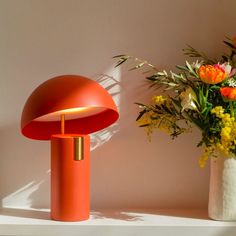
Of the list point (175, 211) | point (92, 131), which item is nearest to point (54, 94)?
point (92, 131)

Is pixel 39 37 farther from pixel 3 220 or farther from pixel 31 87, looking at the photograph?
pixel 3 220

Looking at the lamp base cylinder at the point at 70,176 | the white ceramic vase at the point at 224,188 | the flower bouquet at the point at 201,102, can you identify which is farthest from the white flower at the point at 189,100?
the lamp base cylinder at the point at 70,176

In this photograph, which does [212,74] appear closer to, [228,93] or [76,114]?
[228,93]

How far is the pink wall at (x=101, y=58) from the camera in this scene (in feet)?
5.01

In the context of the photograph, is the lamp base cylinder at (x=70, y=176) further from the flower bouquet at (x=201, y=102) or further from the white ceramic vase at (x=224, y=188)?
the white ceramic vase at (x=224, y=188)

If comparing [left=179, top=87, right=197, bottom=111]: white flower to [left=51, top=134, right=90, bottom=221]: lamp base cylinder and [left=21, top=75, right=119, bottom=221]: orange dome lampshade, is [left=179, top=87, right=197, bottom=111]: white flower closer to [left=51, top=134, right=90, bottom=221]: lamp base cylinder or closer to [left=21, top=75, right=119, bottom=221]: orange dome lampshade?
[left=21, top=75, right=119, bottom=221]: orange dome lampshade

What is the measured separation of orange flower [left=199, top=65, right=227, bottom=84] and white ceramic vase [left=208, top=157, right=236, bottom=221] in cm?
23

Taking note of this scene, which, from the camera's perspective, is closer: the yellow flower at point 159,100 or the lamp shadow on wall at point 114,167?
the yellow flower at point 159,100

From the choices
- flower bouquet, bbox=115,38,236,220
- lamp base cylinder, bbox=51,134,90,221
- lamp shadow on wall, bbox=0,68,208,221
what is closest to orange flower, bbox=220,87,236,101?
flower bouquet, bbox=115,38,236,220

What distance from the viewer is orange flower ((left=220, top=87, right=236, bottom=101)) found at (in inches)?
51.0

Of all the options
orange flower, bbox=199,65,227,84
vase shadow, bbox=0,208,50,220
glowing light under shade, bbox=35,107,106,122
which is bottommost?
vase shadow, bbox=0,208,50,220

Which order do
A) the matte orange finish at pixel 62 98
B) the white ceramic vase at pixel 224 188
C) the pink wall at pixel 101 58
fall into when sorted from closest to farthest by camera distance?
1. the matte orange finish at pixel 62 98
2. the white ceramic vase at pixel 224 188
3. the pink wall at pixel 101 58

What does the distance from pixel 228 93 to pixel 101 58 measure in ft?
1.46
